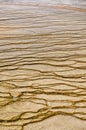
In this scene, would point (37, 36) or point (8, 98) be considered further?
point (37, 36)

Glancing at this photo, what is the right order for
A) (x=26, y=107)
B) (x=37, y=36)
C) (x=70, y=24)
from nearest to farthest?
(x=26, y=107) < (x=37, y=36) < (x=70, y=24)

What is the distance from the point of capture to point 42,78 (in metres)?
1.85

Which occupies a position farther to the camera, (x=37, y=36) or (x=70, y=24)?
(x=70, y=24)

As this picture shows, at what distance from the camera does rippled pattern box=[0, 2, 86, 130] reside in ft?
A: 4.41

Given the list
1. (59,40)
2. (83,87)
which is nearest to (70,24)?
(59,40)

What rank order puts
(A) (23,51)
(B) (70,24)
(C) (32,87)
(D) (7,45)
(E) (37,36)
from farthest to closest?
(B) (70,24) → (E) (37,36) → (D) (7,45) → (A) (23,51) → (C) (32,87)

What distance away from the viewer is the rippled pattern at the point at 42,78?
134 centimetres

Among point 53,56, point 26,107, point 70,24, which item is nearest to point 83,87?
point 26,107

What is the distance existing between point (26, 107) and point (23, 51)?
3.69ft

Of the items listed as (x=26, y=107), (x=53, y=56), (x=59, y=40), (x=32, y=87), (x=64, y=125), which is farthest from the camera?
(x=59, y=40)

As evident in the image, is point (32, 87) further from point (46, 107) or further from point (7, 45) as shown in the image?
point (7, 45)

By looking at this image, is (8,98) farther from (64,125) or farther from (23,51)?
(23,51)

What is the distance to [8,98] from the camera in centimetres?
154

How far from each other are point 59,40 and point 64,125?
176cm
